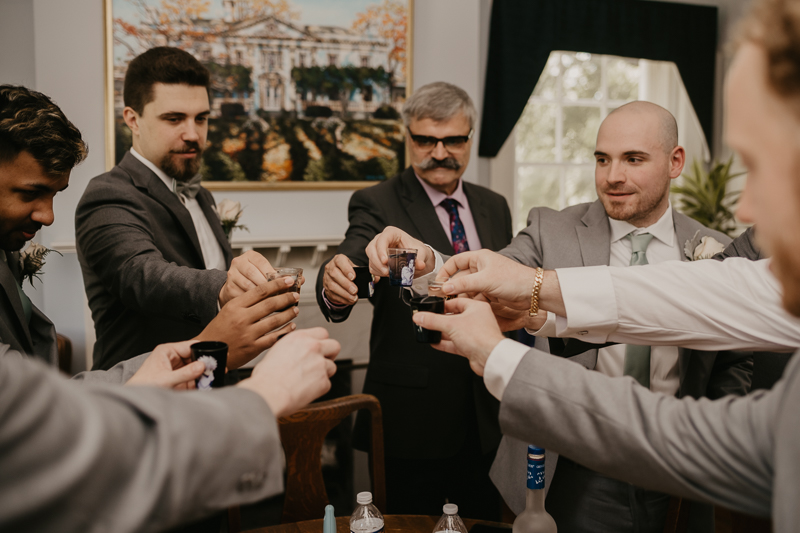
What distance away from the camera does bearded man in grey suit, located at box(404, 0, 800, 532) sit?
0.76 m

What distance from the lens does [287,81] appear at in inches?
171

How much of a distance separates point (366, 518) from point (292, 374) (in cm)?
58

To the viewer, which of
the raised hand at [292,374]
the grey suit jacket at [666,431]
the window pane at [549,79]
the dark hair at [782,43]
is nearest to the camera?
the dark hair at [782,43]

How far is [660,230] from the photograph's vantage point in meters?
2.29

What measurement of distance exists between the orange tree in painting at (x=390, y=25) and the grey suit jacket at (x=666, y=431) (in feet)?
12.6

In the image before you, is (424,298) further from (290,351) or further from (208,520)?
(208,520)

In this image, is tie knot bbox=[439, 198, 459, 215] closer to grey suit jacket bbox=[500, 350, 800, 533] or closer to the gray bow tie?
the gray bow tie

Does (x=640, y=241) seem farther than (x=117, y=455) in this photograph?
Yes

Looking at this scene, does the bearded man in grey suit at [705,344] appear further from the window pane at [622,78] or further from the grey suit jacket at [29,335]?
the window pane at [622,78]

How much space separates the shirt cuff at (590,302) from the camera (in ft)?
5.34

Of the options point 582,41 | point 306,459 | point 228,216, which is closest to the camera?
point 306,459

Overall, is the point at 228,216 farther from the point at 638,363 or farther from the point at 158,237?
the point at 638,363

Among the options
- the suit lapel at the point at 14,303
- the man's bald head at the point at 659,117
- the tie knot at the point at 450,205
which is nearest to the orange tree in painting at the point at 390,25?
the tie knot at the point at 450,205

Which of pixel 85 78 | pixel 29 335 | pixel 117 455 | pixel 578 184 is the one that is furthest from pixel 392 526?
pixel 578 184
